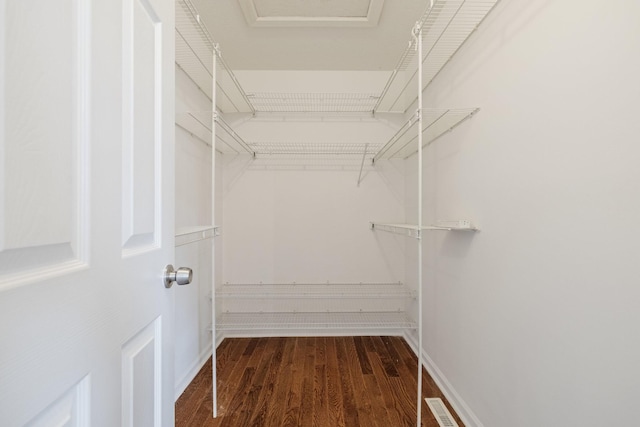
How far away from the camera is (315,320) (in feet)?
8.31

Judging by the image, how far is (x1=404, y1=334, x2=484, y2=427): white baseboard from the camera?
142cm

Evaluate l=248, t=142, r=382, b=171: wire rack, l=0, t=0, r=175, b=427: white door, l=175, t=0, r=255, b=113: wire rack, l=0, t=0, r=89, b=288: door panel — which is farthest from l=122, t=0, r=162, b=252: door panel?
l=248, t=142, r=382, b=171: wire rack

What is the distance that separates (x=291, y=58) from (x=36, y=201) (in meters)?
2.35

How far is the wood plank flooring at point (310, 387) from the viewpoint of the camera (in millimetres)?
1510

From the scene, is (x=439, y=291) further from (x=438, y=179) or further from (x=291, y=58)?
(x=291, y=58)

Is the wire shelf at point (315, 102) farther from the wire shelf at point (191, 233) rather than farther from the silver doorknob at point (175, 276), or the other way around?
the silver doorknob at point (175, 276)

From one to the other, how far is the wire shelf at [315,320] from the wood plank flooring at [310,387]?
136 mm

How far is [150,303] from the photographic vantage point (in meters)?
0.62

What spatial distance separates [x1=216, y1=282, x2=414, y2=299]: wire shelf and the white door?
1.90 metres

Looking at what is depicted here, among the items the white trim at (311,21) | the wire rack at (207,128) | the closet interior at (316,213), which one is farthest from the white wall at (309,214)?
the white trim at (311,21)

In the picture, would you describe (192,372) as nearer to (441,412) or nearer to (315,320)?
(315,320)

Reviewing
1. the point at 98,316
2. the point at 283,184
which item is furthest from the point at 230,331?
the point at 98,316

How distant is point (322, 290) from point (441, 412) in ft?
4.18

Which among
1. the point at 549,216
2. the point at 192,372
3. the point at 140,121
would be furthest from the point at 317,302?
the point at 140,121
